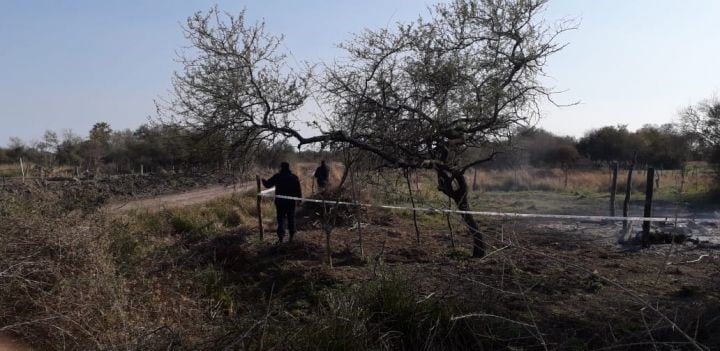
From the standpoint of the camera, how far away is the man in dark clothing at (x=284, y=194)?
38.9 ft

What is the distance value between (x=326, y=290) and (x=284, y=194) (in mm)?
4764

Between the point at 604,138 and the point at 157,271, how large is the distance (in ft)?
156

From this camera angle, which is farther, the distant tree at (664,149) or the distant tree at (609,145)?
the distant tree at (609,145)

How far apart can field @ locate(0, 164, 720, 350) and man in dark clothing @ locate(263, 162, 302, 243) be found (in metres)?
0.38

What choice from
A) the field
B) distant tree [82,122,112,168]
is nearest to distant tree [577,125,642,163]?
distant tree [82,122,112,168]

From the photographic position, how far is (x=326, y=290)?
7.54 metres

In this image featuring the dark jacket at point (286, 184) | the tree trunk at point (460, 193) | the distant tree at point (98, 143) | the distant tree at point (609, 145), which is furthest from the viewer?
the distant tree at point (609, 145)

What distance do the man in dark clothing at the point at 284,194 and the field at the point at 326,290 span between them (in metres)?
0.38

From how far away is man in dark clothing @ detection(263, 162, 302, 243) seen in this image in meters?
11.8

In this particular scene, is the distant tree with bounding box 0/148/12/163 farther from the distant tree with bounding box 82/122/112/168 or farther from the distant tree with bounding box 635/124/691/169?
the distant tree with bounding box 635/124/691/169

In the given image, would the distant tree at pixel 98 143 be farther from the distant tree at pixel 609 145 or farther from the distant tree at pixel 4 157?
the distant tree at pixel 609 145

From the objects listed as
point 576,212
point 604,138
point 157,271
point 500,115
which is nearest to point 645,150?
point 604,138

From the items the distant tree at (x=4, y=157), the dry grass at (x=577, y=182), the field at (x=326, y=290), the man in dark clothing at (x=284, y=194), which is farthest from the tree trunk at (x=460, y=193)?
the distant tree at (x=4, y=157)

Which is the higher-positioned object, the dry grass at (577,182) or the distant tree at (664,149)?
the distant tree at (664,149)
